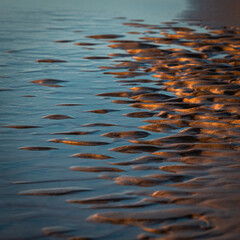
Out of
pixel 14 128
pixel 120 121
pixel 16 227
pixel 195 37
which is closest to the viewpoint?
pixel 16 227

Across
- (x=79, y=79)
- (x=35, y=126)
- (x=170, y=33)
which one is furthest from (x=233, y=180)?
(x=170, y=33)

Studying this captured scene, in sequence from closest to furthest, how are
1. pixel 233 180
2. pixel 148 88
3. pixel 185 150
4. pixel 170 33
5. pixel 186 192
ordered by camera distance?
pixel 186 192
pixel 233 180
pixel 185 150
pixel 148 88
pixel 170 33

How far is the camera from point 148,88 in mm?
6238

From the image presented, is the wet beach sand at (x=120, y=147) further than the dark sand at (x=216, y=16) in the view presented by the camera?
No

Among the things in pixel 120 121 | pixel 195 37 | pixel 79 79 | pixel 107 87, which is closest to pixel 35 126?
pixel 120 121

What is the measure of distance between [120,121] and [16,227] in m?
2.34

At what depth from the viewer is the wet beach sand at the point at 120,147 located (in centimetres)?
269

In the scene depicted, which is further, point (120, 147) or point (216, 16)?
point (216, 16)

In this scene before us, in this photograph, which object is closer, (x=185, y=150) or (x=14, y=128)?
(x=185, y=150)

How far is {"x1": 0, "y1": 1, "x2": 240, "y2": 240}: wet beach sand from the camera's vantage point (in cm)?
269

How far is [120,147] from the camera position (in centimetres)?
401

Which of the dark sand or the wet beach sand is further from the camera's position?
the dark sand

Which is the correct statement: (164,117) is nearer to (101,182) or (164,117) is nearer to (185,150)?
(185,150)

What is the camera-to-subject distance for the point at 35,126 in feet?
15.0
